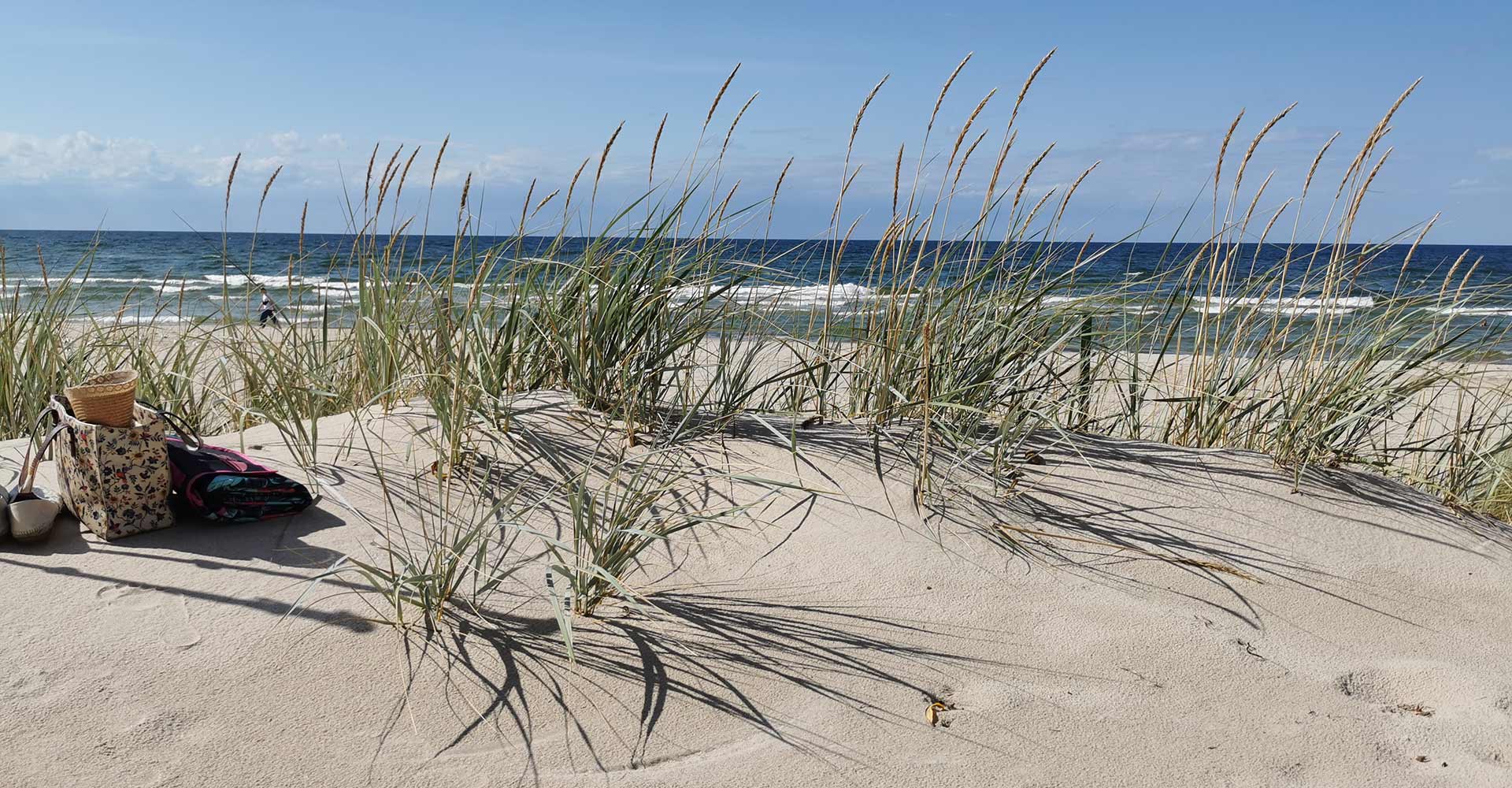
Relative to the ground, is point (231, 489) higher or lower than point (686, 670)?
higher

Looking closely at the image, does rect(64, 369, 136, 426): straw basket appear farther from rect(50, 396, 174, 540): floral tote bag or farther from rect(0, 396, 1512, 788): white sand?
rect(0, 396, 1512, 788): white sand

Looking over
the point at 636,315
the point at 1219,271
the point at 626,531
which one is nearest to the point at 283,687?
the point at 626,531

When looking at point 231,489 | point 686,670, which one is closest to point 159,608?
point 231,489

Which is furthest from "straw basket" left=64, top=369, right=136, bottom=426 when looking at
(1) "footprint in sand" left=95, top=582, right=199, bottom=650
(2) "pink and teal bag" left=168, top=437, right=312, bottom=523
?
(1) "footprint in sand" left=95, top=582, right=199, bottom=650

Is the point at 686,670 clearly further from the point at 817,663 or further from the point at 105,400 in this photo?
the point at 105,400

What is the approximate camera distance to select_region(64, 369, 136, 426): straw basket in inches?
82.1

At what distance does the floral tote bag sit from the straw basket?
0.06 feet

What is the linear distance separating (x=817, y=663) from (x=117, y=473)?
1.54m

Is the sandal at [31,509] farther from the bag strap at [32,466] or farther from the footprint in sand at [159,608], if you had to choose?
the footprint in sand at [159,608]

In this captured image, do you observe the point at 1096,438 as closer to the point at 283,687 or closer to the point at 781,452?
the point at 781,452

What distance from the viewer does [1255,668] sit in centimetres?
196

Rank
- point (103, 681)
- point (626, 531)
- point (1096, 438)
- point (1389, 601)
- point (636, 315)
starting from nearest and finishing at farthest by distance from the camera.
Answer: point (103, 681), point (626, 531), point (1389, 601), point (636, 315), point (1096, 438)

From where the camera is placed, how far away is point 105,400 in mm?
2096

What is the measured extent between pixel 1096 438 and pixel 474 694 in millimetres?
2063
